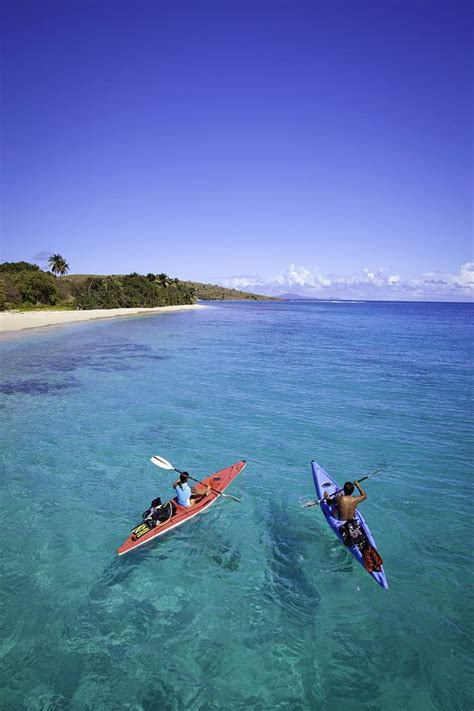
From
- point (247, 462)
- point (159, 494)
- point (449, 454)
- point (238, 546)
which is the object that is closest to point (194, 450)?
point (247, 462)

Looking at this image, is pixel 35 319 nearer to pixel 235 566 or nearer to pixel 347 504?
pixel 235 566

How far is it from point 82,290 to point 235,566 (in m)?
99.2

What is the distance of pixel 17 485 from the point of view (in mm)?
13695

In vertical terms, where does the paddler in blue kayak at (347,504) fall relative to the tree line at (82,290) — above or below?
below

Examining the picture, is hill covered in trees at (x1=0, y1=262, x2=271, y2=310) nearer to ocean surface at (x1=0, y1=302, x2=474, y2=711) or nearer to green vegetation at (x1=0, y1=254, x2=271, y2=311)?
green vegetation at (x1=0, y1=254, x2=271, y2=311)

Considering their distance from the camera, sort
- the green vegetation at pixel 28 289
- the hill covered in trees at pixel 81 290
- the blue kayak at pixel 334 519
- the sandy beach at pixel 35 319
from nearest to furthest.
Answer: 1. the blue kayak at pixel 334 519
2. the sandy beach at pixel 35 319
3. the green vegetation at pixel 28 289
4. the hill covered in trees at pixel 81 290

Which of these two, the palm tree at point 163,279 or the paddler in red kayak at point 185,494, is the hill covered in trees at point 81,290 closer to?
the palm tree at point 163,279

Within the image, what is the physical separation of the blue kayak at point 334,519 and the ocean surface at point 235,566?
53 cm

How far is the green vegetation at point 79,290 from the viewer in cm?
7700

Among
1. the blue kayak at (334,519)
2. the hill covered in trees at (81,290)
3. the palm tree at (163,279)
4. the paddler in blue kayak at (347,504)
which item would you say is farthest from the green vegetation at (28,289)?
Result: the paddler in blue kayak at (347,504)

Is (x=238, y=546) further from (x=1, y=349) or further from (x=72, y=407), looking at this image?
(x=1, y=349)

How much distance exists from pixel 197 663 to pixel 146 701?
108 cm

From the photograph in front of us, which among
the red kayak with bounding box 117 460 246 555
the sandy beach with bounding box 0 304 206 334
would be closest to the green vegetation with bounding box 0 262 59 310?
the sandy beach with bounding box 0 304 206 334

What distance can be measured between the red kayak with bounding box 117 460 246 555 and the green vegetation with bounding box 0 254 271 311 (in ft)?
233
